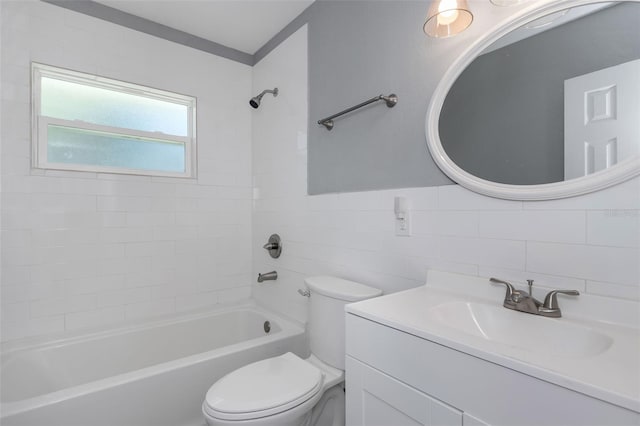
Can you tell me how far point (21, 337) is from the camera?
1789 mm

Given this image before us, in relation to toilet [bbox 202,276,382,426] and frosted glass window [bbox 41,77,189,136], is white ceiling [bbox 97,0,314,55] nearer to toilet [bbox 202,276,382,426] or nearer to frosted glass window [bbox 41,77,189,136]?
frosted glass window [bbox 41,77,189,136]

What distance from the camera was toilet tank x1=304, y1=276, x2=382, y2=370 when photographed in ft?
4.76

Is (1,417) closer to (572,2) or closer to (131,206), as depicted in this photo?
(131,206)

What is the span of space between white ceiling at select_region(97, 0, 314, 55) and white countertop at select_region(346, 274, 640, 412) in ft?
6.61

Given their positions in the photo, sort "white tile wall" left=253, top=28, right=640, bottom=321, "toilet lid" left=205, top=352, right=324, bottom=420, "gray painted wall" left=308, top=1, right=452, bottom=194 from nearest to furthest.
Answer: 1. "white tile wall" left=253, top=28, right=640, bottom=321
2. "toilet lid" left=205, top=352, right=324, bottom=420
3. "gray painted wall" left=308, top=1, right=452, bottom=194

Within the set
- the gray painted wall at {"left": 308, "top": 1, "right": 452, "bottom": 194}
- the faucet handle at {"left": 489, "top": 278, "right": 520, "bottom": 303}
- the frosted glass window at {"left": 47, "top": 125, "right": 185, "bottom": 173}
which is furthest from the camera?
the frosted glass window at {"left": 47, "top": 125, "right": 185, "bottom": 173}

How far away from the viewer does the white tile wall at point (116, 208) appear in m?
1.79

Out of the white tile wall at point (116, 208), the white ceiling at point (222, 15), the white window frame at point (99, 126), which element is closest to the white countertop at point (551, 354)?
the white tile wall at point (116, 208)

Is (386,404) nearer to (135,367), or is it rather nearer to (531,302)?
(531,302)

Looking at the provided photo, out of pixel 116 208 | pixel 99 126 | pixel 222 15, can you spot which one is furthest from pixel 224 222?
pixel 222 15

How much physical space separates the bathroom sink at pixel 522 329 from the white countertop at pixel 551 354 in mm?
14

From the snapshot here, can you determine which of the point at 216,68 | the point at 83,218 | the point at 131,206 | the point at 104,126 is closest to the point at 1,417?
the point at 83,218

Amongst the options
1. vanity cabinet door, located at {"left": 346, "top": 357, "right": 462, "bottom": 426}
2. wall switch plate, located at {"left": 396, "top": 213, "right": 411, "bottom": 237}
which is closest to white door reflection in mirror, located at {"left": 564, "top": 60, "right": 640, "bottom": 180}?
wall switch plate, located at {"left": 396, "top": 213, "right": 411, "bottom": 237}

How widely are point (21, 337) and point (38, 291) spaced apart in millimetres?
263
